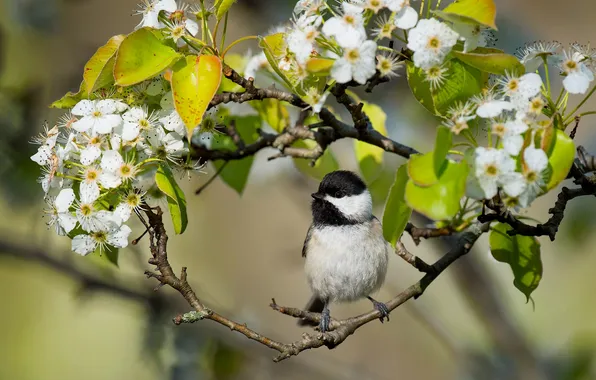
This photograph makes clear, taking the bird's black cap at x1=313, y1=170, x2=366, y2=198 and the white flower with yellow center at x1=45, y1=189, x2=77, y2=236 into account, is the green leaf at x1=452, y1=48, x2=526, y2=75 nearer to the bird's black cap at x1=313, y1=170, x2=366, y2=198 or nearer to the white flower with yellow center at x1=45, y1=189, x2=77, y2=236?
the white flower with yellow center at x1=45, y1=189, x2=77, y2=236

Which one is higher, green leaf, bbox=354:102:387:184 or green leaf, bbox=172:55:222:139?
green leaf, bbox=172:55:222:139

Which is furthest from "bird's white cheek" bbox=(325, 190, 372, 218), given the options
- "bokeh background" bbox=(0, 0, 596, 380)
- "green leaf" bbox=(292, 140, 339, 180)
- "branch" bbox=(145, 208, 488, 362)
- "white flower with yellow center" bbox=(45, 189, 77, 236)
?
"white flower with yellow center" bbox=(45, 189, 77, 236)

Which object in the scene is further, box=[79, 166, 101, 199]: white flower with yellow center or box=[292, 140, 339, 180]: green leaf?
box=[292, 140, 339, 180]: green leaf

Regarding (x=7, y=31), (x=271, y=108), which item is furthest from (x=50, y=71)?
(x=271, y=108)

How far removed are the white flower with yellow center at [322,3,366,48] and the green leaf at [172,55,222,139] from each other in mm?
265

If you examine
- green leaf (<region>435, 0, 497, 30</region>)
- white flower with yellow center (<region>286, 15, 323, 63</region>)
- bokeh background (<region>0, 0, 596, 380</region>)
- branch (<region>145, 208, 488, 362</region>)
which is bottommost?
bokeh background (<region>0, 0, 596, 380</region>)

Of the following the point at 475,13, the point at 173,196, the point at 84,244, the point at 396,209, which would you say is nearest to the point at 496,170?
the point at 396,209

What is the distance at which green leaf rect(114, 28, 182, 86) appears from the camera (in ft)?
4.88

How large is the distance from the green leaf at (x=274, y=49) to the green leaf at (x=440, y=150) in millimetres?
406

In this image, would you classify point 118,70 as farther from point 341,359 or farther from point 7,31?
point 341,359

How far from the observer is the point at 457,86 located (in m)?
1.50

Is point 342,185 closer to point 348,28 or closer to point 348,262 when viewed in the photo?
point 348,262

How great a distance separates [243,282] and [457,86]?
385 centimetres

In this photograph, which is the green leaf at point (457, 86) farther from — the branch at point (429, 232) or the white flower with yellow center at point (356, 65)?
the branch at point (429, 232)
